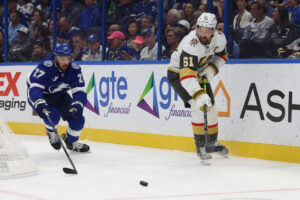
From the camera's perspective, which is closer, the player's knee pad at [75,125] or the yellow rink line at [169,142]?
the yellow rink line at [169,142]

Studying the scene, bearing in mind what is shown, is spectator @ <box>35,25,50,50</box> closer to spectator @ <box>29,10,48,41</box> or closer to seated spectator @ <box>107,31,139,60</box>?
spectator @ <box>29,10,48,41</box>

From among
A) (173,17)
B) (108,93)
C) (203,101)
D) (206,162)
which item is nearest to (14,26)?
(108,93)

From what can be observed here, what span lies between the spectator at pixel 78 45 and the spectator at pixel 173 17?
65.0 inches

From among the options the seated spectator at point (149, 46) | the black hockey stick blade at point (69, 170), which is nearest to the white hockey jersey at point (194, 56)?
the seated spectator at point (149, 46)

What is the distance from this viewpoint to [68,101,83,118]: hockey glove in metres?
6.73

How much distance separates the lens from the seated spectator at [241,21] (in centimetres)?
678

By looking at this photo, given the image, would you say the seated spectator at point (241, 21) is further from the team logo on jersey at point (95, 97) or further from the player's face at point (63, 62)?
the team logo on jersey at point (95, 97)

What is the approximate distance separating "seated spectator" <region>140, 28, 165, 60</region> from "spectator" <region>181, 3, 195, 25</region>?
0.54 metres

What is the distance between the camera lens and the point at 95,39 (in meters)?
8.71

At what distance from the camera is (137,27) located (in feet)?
27.0

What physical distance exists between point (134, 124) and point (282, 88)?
2.28m

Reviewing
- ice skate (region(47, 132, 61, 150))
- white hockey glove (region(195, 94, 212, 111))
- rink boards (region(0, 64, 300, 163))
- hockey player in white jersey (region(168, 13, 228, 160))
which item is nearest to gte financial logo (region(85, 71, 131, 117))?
rink boards (region(0, 64, 300, 163))

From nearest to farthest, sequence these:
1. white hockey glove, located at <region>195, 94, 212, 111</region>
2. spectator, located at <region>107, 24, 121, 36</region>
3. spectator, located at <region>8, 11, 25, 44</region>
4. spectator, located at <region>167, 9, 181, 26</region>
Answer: white hockey glove, located at <region>195, 94, 212, 111</region>, spectator, located at <region>167, 9, 181, 26</region>, spectator, located at <region>107, 24, 121, 36</region>, spectator, located at <region>8, 11, 25, 44</region>

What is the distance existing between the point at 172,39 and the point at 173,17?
288mm
